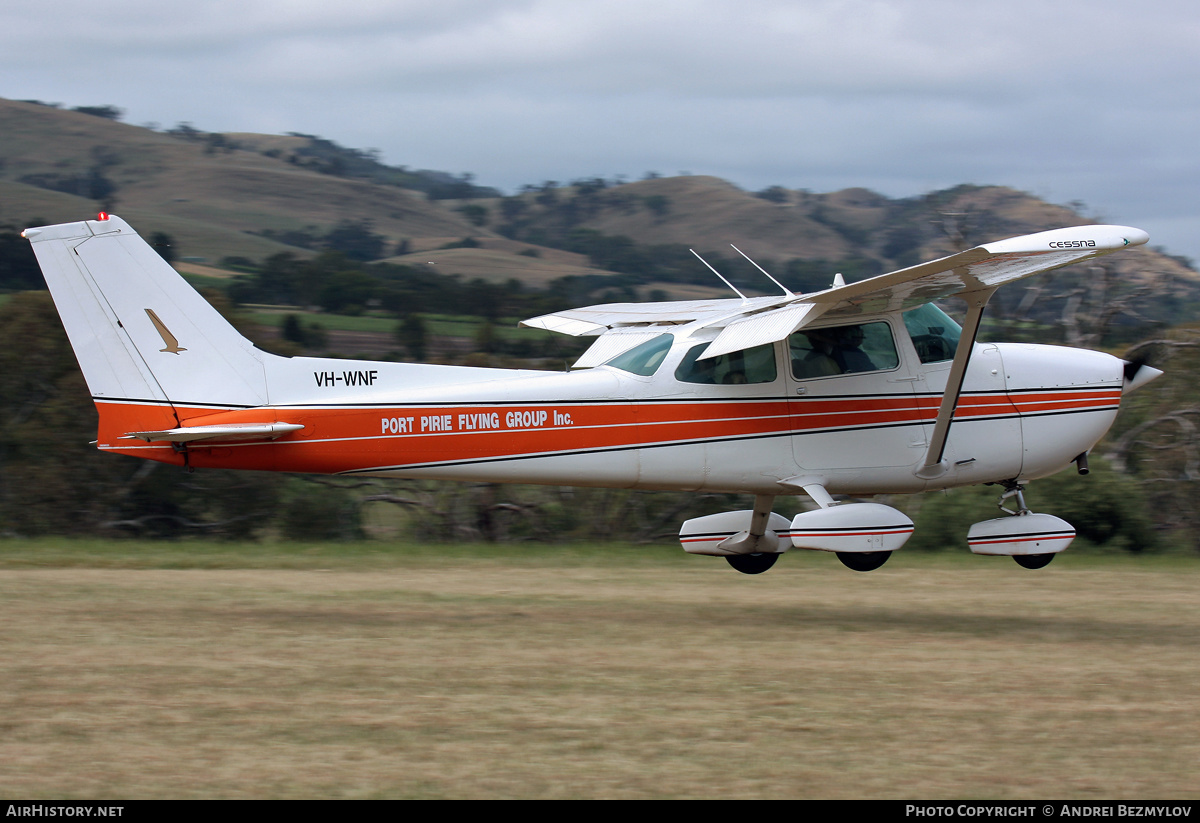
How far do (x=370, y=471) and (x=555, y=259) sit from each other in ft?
193

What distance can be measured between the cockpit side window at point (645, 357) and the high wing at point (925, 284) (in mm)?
437

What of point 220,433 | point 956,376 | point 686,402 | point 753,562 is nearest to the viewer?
point 220,433

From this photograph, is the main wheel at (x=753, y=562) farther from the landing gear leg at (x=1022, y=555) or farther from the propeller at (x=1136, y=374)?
the propeller at (x=1136, y=374)

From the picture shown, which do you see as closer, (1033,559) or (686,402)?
(686,402)

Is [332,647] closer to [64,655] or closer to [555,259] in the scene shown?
[64,655]

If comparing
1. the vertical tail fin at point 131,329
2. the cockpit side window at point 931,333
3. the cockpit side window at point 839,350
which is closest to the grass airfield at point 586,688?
the vertical tail fin at point 131,329

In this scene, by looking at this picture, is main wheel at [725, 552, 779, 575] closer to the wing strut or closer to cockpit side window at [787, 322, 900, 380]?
the wing strut

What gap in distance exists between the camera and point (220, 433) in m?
8.33

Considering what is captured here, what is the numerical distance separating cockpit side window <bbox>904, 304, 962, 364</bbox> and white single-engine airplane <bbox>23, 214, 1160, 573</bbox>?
0.06ft

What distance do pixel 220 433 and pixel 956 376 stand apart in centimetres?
565

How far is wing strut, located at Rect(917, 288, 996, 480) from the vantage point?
28.5ft

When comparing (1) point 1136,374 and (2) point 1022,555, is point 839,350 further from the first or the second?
(1) point 1136,374

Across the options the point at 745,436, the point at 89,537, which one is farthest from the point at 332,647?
the point at 89,537

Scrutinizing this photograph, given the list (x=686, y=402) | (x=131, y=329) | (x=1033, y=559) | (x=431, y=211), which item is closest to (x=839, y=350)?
(x=686, y=402)
